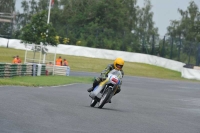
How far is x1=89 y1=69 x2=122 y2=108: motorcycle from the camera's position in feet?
54.5

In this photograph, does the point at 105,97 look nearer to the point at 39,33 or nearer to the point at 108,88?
the point at 108,88

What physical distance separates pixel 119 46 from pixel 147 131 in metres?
56.5

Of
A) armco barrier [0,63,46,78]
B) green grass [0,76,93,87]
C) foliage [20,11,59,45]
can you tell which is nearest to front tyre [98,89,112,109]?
green grass [0,76,93,87]

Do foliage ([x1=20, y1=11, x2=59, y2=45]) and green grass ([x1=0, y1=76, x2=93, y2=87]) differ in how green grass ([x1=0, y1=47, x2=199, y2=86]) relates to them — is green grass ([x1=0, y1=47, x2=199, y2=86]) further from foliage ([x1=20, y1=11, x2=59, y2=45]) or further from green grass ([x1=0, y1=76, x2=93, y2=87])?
green grass ([x1=0, y1=76, x2=93, y2=87])

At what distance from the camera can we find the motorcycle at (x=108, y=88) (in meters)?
16.6

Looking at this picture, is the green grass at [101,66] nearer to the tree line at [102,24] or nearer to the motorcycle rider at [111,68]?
the tree line at [102,24]

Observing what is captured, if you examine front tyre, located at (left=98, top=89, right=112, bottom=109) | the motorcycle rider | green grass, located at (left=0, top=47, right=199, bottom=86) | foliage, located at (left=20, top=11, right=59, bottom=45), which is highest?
foliage, located at (left=20, top=11, right=59, bottom=45)

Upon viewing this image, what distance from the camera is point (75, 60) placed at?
61.4 m

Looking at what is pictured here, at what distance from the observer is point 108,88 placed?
660 inches

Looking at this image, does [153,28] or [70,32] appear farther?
[153,28]

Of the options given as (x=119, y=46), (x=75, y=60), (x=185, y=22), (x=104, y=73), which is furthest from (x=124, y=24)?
(x=104, y=73)

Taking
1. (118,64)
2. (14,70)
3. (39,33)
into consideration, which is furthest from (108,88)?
(39,33)

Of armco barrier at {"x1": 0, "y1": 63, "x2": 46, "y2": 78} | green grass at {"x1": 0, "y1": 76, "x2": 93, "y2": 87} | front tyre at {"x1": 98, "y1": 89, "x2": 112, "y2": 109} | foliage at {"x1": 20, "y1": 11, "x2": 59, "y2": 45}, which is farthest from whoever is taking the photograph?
foliage at {"x1": 20, "y1": 11, "x2": 59, "y2": 45}

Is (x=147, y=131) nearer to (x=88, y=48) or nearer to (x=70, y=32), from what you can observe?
(x=88, y=48)
